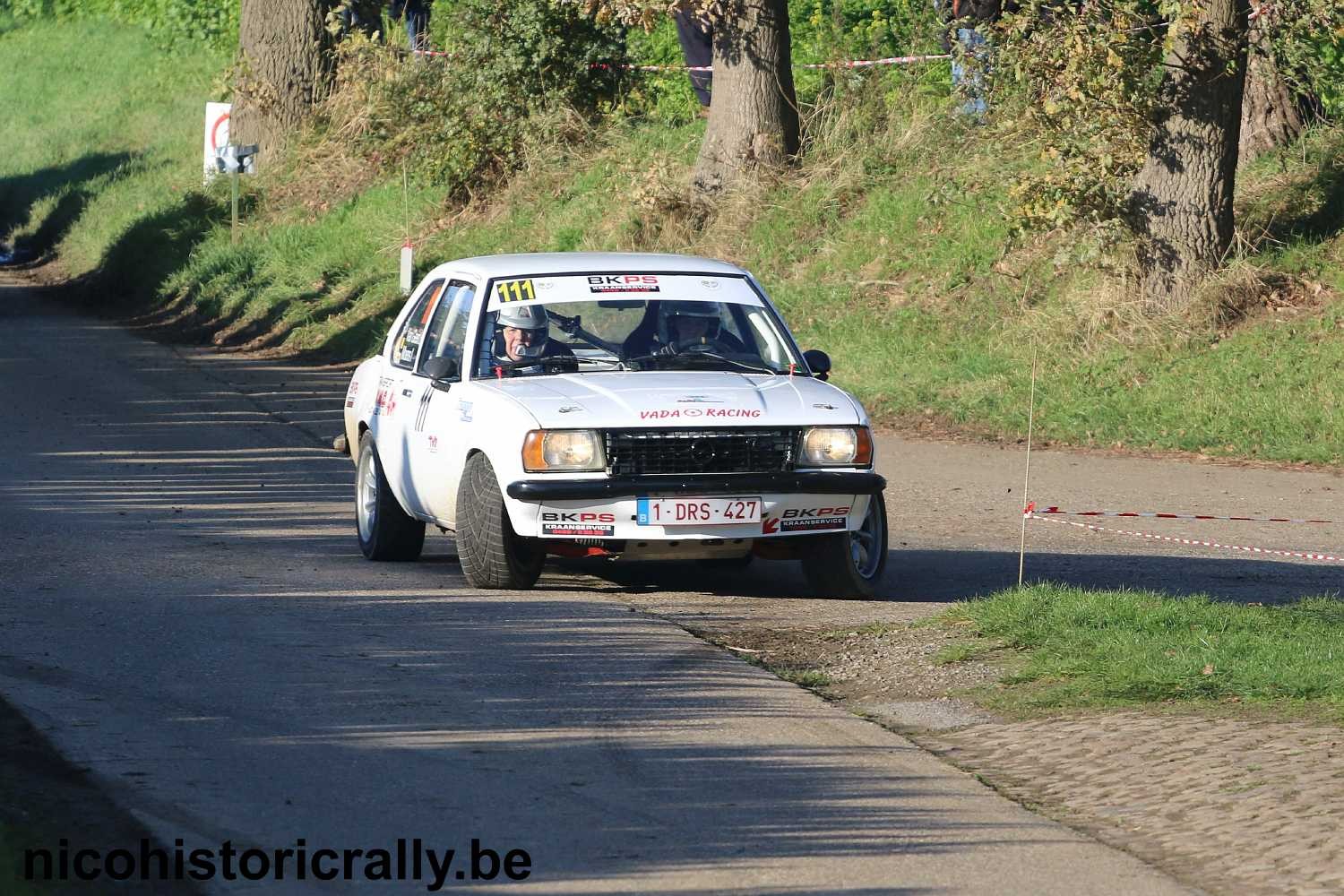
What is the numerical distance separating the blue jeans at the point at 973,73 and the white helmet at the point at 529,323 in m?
10.8

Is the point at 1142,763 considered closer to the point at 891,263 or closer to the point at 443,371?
the point at 443,371

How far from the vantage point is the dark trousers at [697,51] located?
26.5 meters

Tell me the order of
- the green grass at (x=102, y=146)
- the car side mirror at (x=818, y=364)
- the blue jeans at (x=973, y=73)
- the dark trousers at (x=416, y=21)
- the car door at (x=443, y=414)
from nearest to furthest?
the car door at (x=443, y=414) → the car side mirror at (x=818, y=364) → the blue jeans at (x=973, y=73) → the dark trousers at (x=416, y=21) → the green grass at (x=102, y=146)

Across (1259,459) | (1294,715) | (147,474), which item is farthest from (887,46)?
(1294,715)

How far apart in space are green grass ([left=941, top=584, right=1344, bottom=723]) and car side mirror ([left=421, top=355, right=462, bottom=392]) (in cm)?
297

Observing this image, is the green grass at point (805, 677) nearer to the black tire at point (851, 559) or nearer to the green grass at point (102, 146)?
the black tire at point (851, 559)

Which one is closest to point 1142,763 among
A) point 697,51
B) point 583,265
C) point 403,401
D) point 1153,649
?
point 1153,649

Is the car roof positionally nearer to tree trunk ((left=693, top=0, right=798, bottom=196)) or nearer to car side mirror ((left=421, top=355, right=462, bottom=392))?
car side mirror ((left=421, top=355, right=462, bottom=392))

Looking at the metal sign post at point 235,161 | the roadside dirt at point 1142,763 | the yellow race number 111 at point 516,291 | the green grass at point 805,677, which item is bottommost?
the green grass at point 805,677

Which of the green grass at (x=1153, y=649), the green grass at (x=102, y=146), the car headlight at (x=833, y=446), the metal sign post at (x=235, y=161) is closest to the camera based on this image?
the green grass at (x=1153, y=649)

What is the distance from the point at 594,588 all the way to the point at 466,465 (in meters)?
0.92

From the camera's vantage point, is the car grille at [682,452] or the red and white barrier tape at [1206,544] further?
the red and white barrier tape at [1206,544]

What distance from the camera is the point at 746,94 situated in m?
24.5

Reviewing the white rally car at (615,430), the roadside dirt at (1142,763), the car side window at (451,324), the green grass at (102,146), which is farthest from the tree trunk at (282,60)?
the roadside dirt at (1142,763)
